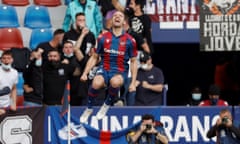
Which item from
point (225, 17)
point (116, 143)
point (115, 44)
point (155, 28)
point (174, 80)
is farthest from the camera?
point (174, 80)

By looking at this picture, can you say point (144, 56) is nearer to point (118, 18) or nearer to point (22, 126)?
point (22, 126)

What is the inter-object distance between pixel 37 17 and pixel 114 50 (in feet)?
17.3

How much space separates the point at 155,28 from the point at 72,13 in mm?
1983

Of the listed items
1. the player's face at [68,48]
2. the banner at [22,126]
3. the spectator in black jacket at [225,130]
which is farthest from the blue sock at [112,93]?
the player's face at [68,48]

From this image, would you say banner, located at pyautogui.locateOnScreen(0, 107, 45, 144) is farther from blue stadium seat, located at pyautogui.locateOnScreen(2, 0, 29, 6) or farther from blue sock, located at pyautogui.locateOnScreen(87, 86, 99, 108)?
blue stadium seat, located at pyautogui.locateOnScreen(2, 0, 29, 6)

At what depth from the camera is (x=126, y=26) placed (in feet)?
53.3

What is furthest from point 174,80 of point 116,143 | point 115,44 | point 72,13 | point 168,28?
point 115,44

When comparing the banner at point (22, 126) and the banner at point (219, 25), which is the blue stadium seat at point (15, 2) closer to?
Result: the banner at point (22, 126)

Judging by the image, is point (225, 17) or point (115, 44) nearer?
point (115, 44)

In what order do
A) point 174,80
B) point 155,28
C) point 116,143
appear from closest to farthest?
point 116,143 → point 155,28 → point 174,80

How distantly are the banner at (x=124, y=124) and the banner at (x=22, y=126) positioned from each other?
6.4 inches

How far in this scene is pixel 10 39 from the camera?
18.0 meters

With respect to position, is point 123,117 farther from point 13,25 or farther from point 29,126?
point 13,25

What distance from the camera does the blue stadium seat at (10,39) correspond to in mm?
17984
